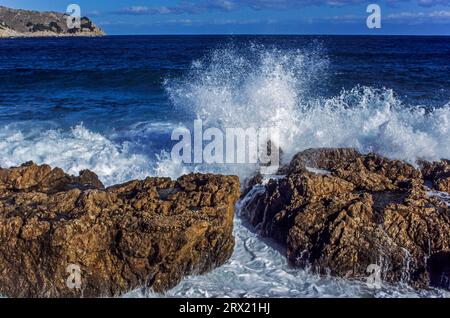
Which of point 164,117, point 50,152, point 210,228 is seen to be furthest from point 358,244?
point 164,117

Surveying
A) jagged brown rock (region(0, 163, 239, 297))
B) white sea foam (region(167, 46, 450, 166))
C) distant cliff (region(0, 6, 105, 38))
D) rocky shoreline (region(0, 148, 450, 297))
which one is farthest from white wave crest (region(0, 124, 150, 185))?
distant cliff (region(0, 6, 105, 38))

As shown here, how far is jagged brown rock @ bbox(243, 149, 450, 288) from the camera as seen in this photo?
18.1ft

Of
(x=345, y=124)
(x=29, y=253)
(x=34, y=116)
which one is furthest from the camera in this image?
(x=34, y=116)

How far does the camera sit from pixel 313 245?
227 inches

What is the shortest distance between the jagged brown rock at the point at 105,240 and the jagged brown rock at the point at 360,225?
0.86 metres

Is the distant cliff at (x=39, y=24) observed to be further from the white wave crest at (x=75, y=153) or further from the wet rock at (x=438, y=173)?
the wet rock at (x=438, y=173)

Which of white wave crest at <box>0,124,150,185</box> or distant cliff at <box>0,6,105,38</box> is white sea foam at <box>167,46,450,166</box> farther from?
distant cliff at <box>0,6,105,38</box>

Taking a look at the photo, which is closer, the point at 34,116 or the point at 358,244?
the point at 358,244

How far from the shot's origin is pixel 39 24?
10450 cm

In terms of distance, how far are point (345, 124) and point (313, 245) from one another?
4424mm

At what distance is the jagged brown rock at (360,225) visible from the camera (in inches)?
217

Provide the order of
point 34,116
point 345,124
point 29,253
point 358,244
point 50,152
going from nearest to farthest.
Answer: point 29,253 < point 358,244 < point 345,124 < point 50,152 < point 34,116
